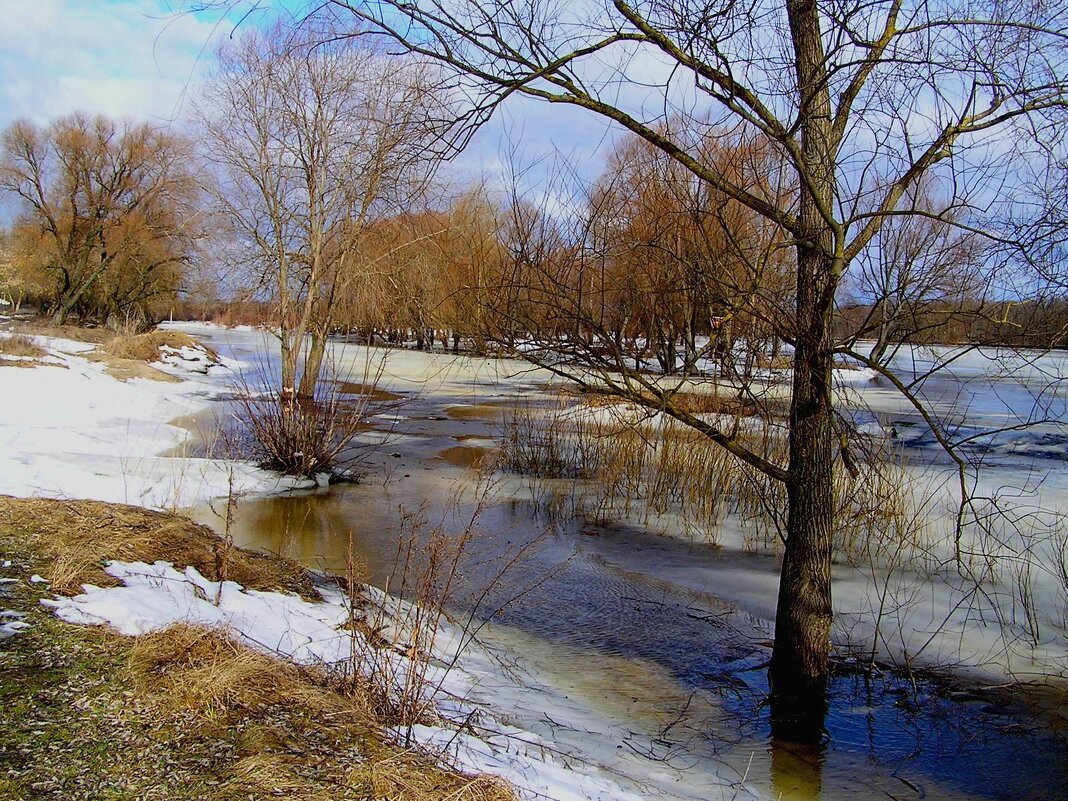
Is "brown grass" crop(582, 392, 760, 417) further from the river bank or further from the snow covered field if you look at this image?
the snow covered field

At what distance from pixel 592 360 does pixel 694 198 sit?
120 cm

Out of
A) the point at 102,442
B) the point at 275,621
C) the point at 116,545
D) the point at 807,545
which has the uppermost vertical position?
the point at 807,545

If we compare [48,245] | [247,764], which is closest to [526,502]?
[247,764]

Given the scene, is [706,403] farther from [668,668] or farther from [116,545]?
[116,545]

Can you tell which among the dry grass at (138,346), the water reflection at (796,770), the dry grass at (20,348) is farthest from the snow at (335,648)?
the dry grass at (138,346)

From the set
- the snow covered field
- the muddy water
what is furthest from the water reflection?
the snow covered field

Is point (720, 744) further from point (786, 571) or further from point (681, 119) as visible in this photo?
point (681, 119)

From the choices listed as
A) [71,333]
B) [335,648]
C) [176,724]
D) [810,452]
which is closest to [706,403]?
[810,452]

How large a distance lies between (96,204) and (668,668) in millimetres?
35059

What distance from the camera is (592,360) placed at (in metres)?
4.87

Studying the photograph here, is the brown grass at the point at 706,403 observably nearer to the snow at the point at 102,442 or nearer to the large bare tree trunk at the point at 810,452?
the large bare tree trunk at the point at 810,452

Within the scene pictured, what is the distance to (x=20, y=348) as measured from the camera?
18.8 meters

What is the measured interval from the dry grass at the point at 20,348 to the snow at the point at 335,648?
654 inches

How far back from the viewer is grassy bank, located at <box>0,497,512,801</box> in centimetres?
248
